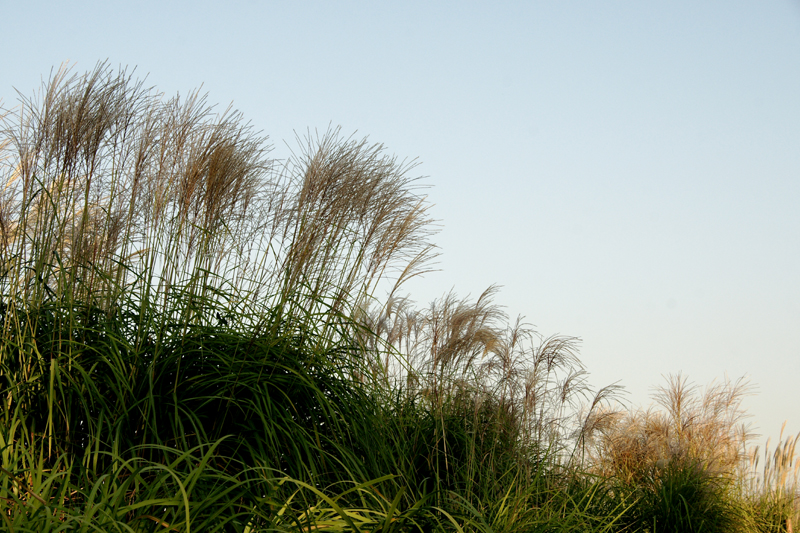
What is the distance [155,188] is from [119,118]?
0.38 m

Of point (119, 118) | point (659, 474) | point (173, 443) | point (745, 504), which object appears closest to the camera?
point (173, 443)

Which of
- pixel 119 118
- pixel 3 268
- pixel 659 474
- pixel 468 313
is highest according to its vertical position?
pixel 119 118

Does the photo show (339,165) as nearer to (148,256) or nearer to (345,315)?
(345,315)

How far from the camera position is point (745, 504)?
219 inches

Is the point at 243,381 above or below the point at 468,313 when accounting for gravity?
below

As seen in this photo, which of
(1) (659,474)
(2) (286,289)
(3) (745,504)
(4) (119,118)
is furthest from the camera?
(3) (745,504)

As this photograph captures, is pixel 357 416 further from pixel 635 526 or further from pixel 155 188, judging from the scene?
pixel 635 526

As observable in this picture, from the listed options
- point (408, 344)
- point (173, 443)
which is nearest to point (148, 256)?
point (173, 443)

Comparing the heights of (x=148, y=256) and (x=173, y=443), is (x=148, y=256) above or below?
above

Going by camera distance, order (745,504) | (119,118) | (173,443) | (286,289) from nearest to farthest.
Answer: (173,443) < (119,118) < (286,289) < (745,504)

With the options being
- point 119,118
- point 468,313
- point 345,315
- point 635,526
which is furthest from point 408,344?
point 119,118

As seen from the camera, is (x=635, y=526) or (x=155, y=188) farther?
(x=635, y=526)

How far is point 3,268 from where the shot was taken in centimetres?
323

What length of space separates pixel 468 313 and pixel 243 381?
1890 millimetres
